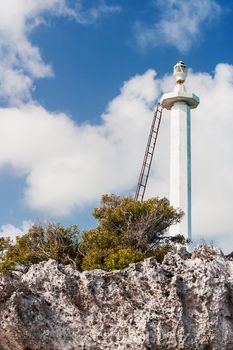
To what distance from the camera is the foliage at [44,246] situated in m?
27.1

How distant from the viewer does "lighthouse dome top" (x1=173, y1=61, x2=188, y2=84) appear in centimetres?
4884

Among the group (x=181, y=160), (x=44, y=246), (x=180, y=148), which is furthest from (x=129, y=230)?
(x=180, y=148)

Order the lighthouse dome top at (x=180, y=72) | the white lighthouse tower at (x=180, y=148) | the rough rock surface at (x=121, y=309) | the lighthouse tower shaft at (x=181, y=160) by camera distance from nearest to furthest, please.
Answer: the rough rock surface at (x=121, y=309), the white lighthouse tower at (x=180, y=148), the lighthouse tower shaft at (x=181, y=160), the lighthouse dome top at (x=180, y=72)

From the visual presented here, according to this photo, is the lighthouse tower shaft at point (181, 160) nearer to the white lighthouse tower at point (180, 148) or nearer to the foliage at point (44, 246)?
the white lighthouse tower at point (180, 148)

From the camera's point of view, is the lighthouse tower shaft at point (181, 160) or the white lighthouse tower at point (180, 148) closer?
the white lighthouse tower at point (180, 148)

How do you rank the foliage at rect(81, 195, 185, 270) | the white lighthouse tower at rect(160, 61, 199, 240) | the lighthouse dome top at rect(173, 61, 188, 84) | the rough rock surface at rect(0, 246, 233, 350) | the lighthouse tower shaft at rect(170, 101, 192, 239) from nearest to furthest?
the rough rock surface at rect(0, 246, 233, 350)
the foliage at rect(81, 195, 185, 270)
the white lighthouse tower at rect(160, 61, 199, 240)
the lighthouse tower shaft at rect(170, 101, 192, 239)
the lighthouse dome top at rect(173, 61, 188, 84)

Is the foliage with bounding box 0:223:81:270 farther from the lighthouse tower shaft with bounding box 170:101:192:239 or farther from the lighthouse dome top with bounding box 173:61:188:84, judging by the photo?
the lighthouse dome top with bounding box 173:61:188:84

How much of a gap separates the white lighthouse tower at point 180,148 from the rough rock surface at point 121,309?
28.0 m

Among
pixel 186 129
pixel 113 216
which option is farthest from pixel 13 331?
pixel 186 129

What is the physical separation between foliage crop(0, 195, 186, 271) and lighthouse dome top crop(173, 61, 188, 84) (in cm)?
1980

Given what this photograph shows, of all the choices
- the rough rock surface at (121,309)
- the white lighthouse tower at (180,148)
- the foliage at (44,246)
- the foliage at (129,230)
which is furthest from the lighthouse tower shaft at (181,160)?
the rough rock surface at (121,309)

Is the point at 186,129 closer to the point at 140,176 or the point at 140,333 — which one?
the point at 140,176

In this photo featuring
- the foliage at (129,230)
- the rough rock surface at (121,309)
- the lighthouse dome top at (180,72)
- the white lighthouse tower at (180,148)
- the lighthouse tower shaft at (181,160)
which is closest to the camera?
the rough rock surface at (121,309)

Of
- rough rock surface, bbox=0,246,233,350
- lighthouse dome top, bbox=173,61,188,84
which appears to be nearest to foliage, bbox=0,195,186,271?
rough rock surface, bbox=0,246,233,350
